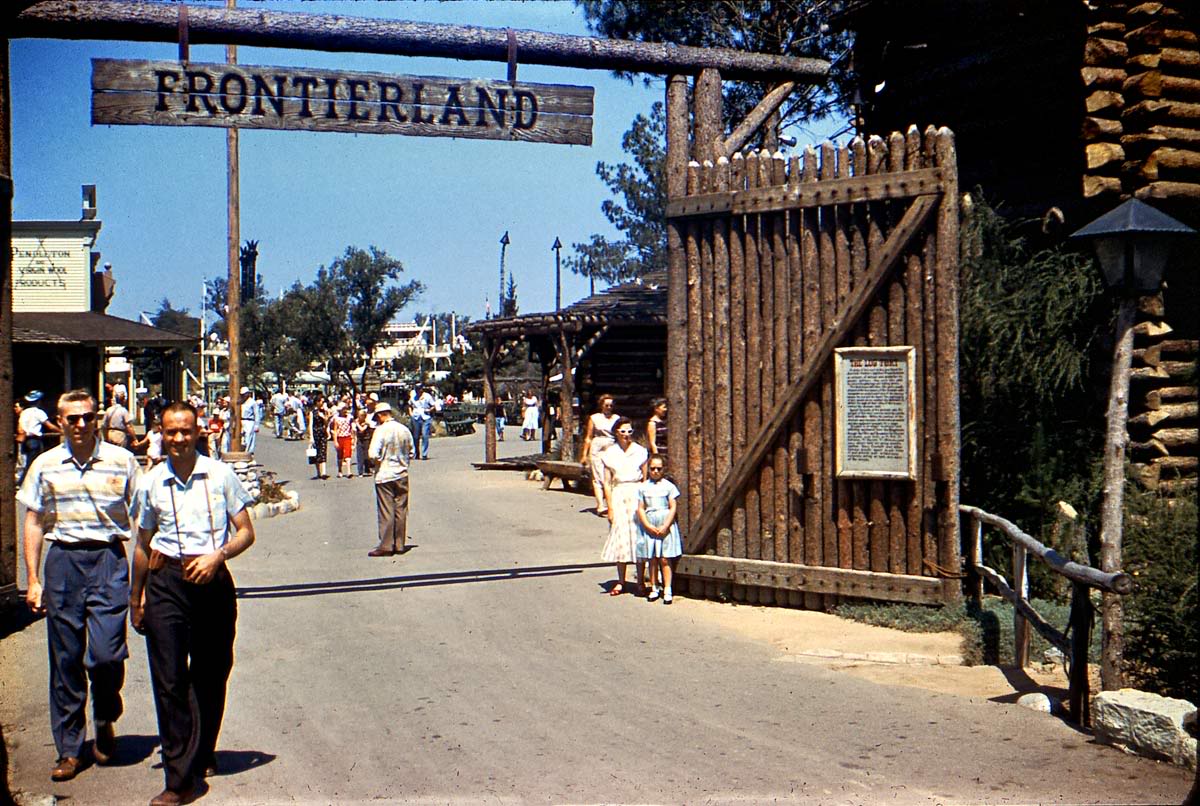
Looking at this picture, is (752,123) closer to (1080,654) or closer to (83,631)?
(1080,654)

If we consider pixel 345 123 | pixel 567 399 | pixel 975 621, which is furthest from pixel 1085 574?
pixel 567 399

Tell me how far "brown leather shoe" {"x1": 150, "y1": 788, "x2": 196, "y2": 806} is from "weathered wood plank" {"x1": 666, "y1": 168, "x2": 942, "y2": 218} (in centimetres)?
687

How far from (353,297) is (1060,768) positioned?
61.1m

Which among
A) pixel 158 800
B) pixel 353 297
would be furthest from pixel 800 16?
pixel 353 297

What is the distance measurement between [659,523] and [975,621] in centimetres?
298

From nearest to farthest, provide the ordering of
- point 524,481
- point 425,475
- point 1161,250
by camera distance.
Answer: point 1161,250
point 524,481
point 425,475

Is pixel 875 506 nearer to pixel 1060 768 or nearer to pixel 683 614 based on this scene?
pixel 683 614

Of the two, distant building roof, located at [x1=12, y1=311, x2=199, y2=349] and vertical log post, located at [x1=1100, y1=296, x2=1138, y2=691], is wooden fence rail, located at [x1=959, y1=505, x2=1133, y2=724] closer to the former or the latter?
vertical log post, located at [x1=1100, y1=296, x2=1138, y2=691]

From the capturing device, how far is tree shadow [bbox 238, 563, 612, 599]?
12055 millimetres

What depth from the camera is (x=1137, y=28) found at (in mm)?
11664

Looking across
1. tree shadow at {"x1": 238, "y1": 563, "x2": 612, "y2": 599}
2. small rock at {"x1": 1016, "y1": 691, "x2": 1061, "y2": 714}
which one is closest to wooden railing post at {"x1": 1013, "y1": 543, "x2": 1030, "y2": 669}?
small rock at {"x1": 1016, "y1": 691, "x2": 1061, "y2": 714}

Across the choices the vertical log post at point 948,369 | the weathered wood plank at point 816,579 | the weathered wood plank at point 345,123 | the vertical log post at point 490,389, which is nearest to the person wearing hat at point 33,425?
the vertical log post at point 490,389

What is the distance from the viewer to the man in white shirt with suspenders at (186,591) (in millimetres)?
5680

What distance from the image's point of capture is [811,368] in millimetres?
10234
